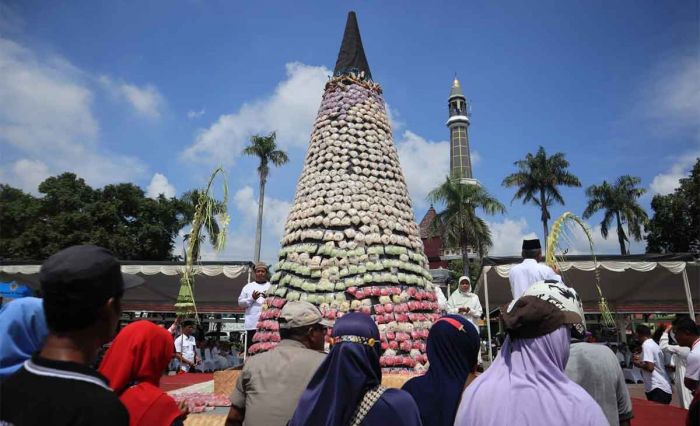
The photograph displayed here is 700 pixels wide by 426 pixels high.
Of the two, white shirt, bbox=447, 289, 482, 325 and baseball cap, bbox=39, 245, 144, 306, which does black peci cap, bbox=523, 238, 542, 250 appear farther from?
baseball cap, bbox=39, 245, 144, 306

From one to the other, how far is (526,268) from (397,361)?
5.82 ft

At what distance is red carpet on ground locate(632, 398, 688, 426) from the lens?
16.9 ft

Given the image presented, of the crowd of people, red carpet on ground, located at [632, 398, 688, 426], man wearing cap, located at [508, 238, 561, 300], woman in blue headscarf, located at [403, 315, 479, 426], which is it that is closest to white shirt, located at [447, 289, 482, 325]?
red carpet on ground, located at [632, 398, 688, 426]

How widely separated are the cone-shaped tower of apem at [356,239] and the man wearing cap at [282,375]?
2302 mm

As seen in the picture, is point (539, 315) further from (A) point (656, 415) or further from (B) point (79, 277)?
(A) point (656, 415)

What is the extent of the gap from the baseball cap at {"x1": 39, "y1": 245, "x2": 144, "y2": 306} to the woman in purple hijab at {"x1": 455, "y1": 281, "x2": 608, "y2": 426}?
1.58 meters

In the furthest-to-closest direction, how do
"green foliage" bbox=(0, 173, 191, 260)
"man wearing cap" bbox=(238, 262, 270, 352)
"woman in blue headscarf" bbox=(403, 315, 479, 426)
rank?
1. "green foliage" bbox=(0, 173, 191, 260)
2. "man wearing cap" bbox=(238, 262, 270, 352)
3. "woman in blue headscarf" bbox=(403, 315, 479, 426)

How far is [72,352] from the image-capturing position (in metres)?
1.39

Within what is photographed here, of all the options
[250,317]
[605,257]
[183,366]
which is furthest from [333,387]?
[605,257]

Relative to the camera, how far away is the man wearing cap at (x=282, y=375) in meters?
2.71

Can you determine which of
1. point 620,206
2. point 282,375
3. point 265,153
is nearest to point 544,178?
point 620,206

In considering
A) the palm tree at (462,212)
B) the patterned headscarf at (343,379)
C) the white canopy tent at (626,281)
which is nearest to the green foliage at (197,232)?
the patterned headscarf at (343,379)

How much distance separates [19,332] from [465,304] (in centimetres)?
663

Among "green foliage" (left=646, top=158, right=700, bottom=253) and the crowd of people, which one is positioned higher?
"green foliage" (left=646, top=158, right=700, bottom=253)
